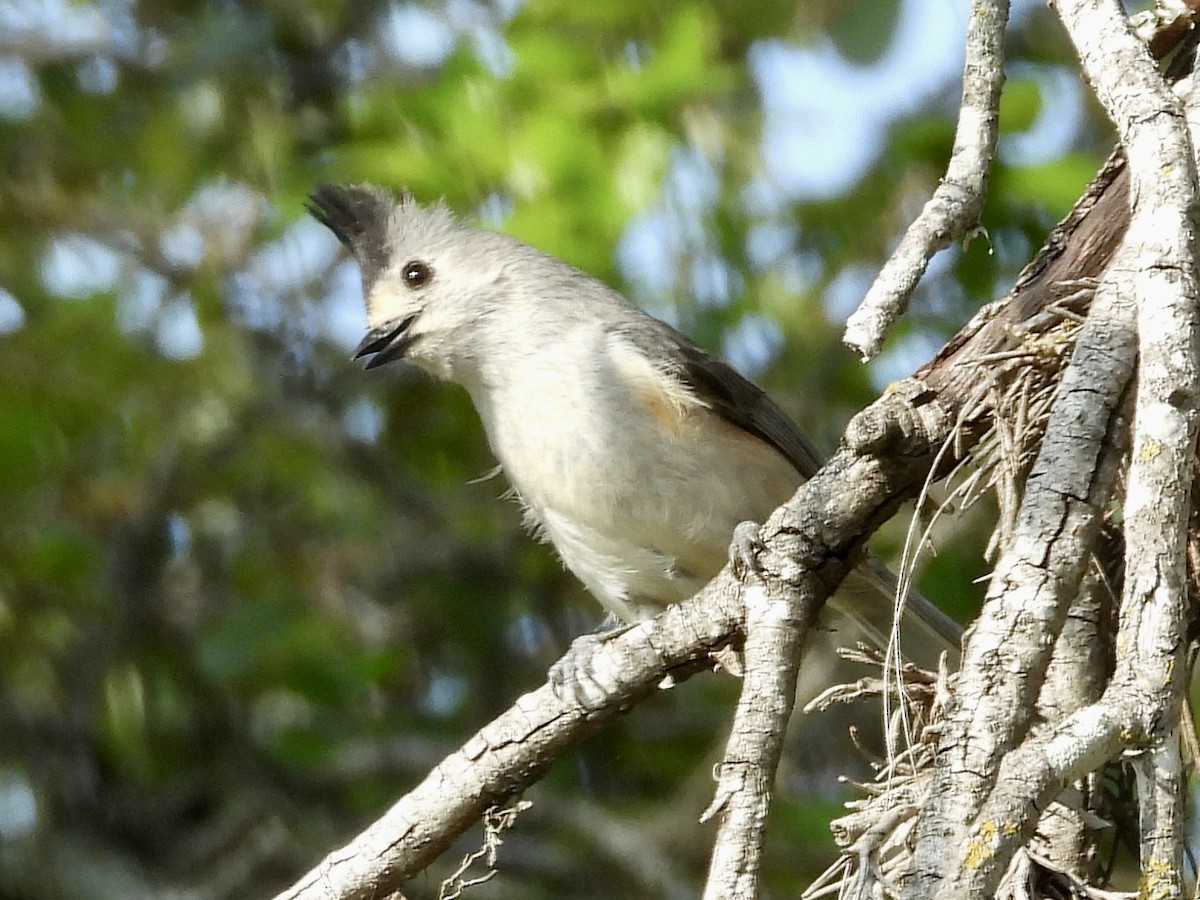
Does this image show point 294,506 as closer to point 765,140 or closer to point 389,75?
point 389,75

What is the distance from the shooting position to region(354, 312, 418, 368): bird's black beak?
399 centimetres

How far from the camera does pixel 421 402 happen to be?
225 inches

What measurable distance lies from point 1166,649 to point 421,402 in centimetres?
429

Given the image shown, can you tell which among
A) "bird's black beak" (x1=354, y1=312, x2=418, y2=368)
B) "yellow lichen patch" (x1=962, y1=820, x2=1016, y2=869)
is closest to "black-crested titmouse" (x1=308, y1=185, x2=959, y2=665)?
"bird's black beak" (x1=354, y1=312, x2=418, y2=368)

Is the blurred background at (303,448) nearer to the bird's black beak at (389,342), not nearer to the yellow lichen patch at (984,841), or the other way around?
the bird's black beak at (389,342)

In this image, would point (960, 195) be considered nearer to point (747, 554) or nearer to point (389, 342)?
point (747, 554)

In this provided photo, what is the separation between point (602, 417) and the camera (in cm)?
355

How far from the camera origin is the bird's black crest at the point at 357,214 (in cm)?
428

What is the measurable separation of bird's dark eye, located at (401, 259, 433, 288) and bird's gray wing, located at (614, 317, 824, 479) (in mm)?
592

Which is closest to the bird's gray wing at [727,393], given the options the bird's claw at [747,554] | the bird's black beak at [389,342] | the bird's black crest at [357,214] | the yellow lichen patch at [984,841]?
the bird's black beak at [389,342]

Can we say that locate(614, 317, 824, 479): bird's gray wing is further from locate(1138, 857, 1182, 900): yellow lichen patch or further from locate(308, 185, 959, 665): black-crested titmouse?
locate(1138, 857, 1182, 900): yellow lichen patch

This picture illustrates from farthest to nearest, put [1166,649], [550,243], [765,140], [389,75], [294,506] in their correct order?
[294,506] → [389,75] → [765,140] → [550,243] → [1166,649]

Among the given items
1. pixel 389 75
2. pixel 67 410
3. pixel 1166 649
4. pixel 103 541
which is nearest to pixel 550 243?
pixel 389 75

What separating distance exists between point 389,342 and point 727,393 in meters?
0.89
